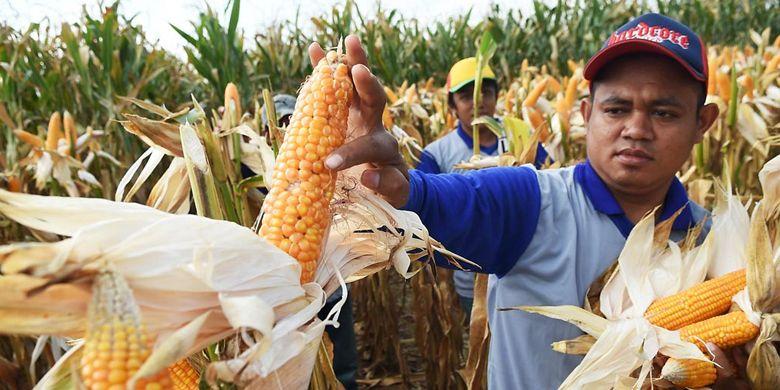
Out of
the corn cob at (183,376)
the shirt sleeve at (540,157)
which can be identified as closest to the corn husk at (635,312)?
the corn cob at (183,376)

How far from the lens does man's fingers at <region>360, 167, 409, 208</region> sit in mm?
1067

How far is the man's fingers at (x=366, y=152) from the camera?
2.92 feet

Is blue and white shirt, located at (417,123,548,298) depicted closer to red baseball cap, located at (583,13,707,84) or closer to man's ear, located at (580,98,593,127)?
man's ear, located at (580,98,593,127)

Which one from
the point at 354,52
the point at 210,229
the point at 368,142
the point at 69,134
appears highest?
the point at 354,52

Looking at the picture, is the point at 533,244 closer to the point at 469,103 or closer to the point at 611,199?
the point at 611,199

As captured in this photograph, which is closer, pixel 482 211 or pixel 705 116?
pixel 482 211

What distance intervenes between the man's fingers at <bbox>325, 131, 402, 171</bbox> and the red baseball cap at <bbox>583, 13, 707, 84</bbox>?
72 centimetres

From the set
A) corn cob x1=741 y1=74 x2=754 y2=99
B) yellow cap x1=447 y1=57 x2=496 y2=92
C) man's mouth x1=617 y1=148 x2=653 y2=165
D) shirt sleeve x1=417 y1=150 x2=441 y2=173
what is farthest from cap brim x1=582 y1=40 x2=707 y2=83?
A: corn cob x1=741 y1=74 x2=754 y2=99

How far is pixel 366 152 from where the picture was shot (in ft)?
3.21

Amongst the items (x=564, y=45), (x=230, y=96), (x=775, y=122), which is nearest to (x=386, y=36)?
(x=564, y=45)

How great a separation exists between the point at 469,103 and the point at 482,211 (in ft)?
7.69

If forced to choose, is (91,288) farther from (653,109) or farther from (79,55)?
(79,55)

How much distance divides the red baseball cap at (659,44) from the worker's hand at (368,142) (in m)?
0.70

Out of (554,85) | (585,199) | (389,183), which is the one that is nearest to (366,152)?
(389,183)
